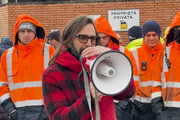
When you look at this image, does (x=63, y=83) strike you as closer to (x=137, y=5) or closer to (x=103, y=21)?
(x=103, y=21)

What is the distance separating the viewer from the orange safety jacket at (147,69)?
551 centimetres

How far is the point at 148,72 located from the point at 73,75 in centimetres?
310

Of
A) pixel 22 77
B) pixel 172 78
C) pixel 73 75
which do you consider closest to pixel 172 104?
pixel 172 78

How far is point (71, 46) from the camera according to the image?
105 inches

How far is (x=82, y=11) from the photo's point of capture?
15.4 m

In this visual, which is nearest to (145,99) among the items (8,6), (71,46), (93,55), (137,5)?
(71,46)

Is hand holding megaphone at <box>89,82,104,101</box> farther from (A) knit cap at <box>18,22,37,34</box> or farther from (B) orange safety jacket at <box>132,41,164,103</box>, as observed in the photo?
(B) orange safety jacket at <box>132,41,164,103</box>

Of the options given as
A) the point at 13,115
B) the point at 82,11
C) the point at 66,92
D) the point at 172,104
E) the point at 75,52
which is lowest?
the point at 13,115

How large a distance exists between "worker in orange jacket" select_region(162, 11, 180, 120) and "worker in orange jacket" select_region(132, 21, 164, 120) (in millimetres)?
485

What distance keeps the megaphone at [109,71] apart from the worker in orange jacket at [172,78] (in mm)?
2501

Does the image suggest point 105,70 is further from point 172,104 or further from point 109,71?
point 172,104

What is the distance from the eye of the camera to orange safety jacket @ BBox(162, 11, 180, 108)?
4.71 meters

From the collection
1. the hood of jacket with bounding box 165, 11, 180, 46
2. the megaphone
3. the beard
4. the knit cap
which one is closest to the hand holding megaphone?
the megaphone

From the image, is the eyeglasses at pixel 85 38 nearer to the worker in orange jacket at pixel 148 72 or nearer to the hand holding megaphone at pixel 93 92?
the hand holding megaphone at pixel 93 92
